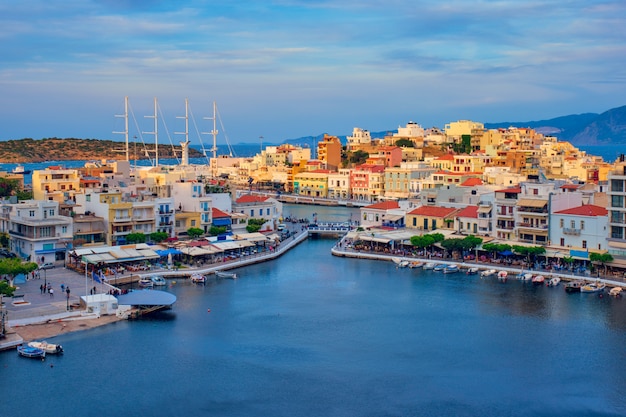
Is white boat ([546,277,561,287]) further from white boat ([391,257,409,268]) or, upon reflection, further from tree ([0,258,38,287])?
tree ([0,258,38,287])

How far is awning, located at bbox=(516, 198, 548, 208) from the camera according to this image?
28141 mm

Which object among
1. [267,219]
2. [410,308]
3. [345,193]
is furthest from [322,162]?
[410,308]

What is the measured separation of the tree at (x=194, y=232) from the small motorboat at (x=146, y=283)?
5.27 meters

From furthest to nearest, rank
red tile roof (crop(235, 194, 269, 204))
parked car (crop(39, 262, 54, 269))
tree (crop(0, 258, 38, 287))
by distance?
red tile roof (crop(235, 194, 269, 204))
parked car (crop(39, 262, 54, 269))
tree (crop(0, 258, 38, 287))

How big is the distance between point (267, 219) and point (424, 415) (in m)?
21.5

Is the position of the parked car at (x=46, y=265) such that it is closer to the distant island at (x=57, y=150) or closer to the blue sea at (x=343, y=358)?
the blue sea at (x=343, y=358)

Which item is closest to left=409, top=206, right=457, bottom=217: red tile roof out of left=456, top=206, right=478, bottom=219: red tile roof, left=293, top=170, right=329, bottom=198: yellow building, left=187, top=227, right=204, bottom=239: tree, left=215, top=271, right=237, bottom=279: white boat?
left=456, top=206, right=478, bottom=219: red tile roof

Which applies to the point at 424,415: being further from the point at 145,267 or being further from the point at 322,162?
the point at 322,162

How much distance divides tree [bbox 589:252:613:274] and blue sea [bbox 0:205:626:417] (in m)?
1.73

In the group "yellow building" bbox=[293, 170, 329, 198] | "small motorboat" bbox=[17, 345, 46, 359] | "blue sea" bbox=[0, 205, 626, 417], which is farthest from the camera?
"yellow building" bbox=[293, 170, 329, 198]

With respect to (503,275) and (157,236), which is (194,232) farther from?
(503,275)

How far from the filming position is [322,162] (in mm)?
61969

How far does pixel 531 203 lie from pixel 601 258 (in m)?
3.95

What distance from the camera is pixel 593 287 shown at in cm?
2381
